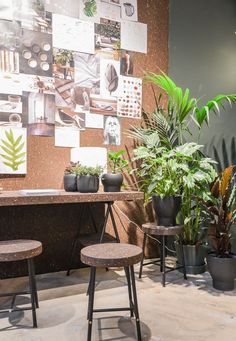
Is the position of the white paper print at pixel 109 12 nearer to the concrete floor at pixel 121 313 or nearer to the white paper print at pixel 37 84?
the white paper print at pixel 37 84

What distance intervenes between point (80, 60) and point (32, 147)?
932 millimetres

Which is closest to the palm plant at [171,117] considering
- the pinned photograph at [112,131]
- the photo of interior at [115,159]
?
the photo of interior at [115,159]

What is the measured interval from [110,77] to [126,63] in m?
0.24

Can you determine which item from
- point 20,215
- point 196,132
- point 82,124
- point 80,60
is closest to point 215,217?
point 196,132

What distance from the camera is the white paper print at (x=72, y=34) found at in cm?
286

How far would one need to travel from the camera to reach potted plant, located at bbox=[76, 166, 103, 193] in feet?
8.19

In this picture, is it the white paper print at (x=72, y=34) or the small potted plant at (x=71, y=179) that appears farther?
the white paper print at (x=72, y=34)

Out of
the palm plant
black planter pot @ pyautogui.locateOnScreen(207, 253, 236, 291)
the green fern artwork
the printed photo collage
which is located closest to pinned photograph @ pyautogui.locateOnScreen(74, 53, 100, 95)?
the printed photo collage

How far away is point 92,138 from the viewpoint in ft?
10.1

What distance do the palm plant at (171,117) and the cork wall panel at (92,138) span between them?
207mm

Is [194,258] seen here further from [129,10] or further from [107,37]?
[129,10]

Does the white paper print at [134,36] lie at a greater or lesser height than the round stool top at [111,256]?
greater

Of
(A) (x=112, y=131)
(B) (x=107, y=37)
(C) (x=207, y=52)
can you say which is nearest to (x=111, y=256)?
(A) (x=112, y=131)

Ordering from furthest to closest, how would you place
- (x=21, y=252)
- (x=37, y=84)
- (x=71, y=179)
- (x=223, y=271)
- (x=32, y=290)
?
(x=37, y=84), (x=71, y=179), (x=223, y=271), (x=32, y=290), (x=21, y=252)
